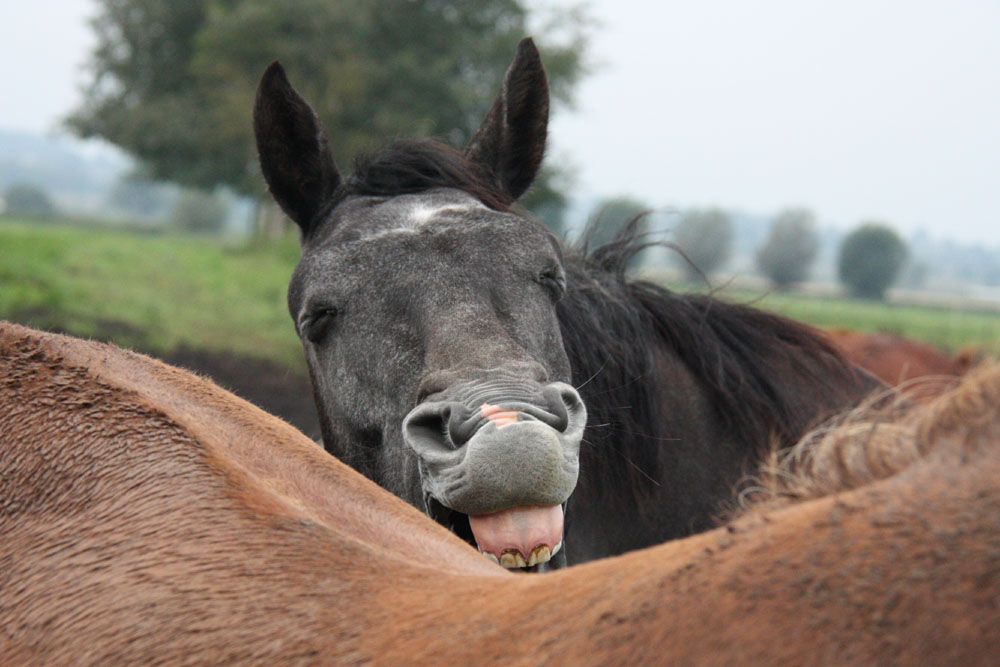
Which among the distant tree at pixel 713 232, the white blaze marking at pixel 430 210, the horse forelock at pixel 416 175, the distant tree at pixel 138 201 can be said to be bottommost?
the white blaze marking at pixel 430 210

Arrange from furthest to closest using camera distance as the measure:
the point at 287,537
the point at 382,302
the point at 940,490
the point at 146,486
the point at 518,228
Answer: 1. the point at 518,228
2. the point at 382,302
3. the point at 146,486
4. the point at 287,537
5. the point at 940,490

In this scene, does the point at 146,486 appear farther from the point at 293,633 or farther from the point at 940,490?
the point at 940,490

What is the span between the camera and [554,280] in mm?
3275

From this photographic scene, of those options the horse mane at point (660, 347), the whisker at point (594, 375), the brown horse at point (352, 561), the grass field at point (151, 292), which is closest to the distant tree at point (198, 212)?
the grass field at point (151, 292)

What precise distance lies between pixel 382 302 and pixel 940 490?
7.44ft

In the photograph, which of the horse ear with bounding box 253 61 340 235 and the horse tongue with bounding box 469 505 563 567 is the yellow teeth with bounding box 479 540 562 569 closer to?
the horse tongue with bounding box 469 505 563 567

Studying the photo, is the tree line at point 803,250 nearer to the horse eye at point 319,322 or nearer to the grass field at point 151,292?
the grass field at point 151,292

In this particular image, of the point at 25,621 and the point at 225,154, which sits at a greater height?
the point at 225,154

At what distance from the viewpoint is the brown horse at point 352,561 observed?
3.04 feet

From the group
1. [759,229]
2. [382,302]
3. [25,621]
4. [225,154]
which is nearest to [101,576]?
[25,621]

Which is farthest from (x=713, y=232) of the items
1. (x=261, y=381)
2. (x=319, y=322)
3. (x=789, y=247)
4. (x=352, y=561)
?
(x=352, y=561)

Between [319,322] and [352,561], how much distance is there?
1823 millimetres

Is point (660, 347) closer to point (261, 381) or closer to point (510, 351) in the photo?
point (510, 351)

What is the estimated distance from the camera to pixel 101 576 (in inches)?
59.1
